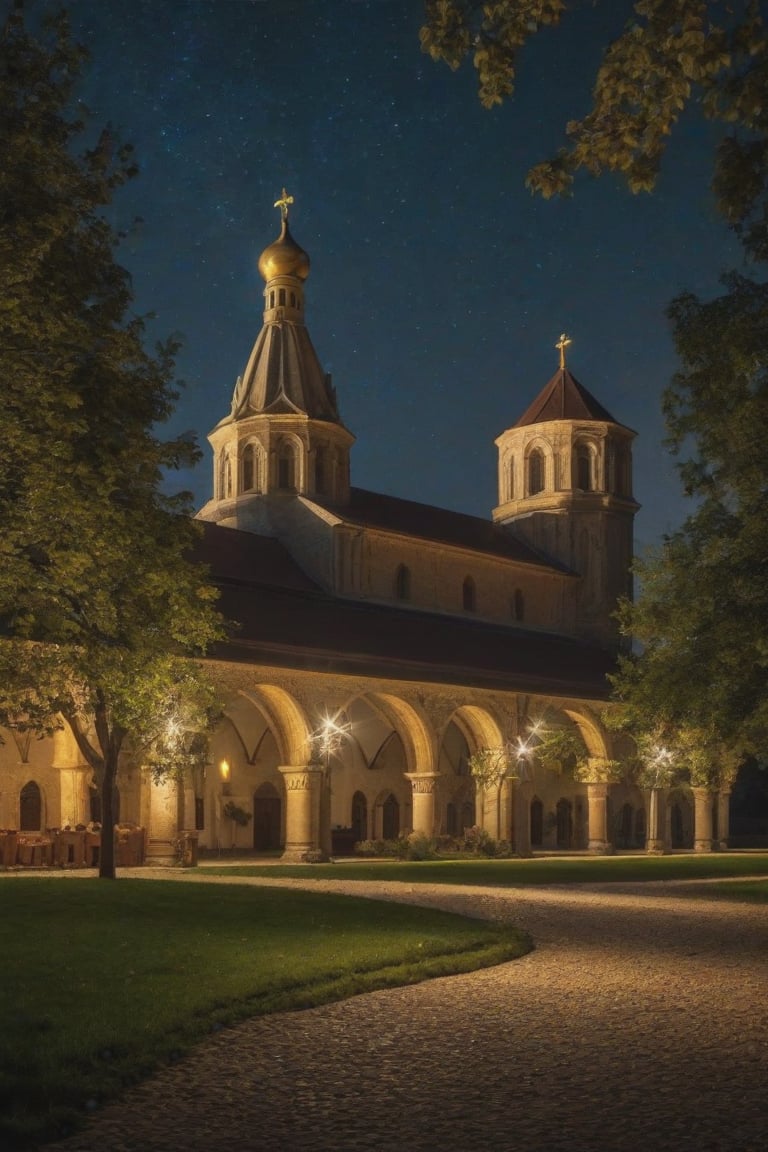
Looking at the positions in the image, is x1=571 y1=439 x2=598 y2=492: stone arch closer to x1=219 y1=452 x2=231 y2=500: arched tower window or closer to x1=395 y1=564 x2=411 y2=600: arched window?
x1=395 y1=564 x2=411 y2=600: arched window

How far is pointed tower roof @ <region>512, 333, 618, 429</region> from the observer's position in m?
56.4

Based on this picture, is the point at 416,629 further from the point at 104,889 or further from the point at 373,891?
the point at 104,889

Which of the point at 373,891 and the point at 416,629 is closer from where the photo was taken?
the point at 373,891

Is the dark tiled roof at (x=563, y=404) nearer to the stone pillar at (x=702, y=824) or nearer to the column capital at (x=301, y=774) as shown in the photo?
the stone pillar at (x=702, y=824)

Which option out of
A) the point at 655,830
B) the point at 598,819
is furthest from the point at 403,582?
the point at 655,830

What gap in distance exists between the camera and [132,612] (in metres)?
17.0

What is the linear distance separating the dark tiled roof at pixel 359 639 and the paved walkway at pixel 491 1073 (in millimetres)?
23027

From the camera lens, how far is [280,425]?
4625 centimetres

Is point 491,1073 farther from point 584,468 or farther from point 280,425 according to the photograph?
point 584,468

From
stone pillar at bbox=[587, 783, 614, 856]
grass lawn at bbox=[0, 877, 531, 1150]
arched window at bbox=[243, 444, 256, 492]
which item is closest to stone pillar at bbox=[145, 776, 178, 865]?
grass lawn at bbox=[0, 877, 531, 1150]

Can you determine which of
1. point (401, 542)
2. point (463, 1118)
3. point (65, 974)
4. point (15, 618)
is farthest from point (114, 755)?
point (401, 542)

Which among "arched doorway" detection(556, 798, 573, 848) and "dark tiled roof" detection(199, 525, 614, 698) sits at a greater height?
"dark tiled roof" detection(199, 525, 614, 698)

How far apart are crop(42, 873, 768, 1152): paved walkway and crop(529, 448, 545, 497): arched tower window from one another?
4527 cm

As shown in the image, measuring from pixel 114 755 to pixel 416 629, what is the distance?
827 inches
